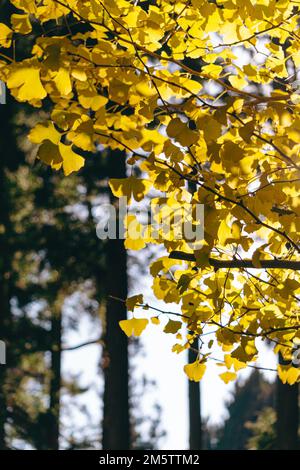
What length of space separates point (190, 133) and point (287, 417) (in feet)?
26.6

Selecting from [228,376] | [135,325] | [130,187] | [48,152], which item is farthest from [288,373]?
[48,152]

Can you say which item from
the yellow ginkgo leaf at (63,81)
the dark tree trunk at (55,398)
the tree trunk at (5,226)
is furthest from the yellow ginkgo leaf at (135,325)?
the tree trunk at (5,226)

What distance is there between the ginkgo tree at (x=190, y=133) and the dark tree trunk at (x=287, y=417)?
6848 mm

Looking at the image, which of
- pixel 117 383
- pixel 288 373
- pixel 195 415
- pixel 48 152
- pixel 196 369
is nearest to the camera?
pixel 48 152

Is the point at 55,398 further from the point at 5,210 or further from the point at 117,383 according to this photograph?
the point at 5,210

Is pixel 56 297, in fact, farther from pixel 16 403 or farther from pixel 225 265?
pixel 225 265

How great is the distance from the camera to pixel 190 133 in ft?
8.42

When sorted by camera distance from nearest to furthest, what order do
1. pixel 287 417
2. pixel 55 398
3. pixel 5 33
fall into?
pixel 5 33, pixel 287 417, pixel 55 398

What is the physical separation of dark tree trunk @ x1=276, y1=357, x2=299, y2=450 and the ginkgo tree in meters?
6.85

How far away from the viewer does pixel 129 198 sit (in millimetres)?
→ 2689

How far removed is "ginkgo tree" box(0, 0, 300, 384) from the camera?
8.54ft

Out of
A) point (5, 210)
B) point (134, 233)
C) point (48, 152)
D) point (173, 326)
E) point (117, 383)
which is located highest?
point (5, 210)

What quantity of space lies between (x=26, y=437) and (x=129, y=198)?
1073cm
